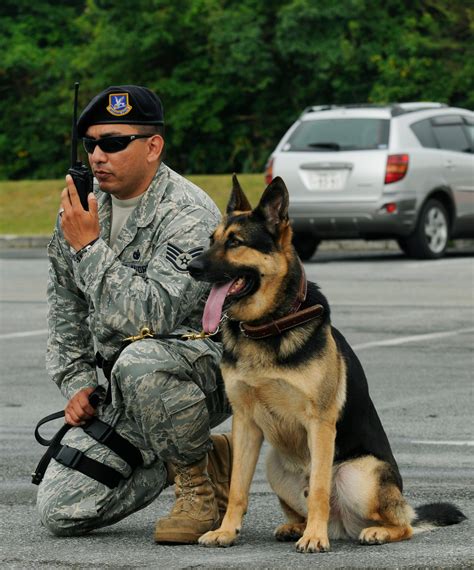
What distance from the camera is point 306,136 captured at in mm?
18969

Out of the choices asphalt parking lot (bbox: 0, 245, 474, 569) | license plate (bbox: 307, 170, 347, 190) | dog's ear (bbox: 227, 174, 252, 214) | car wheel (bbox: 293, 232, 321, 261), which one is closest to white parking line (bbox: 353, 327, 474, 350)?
asphalt parking lot (bbox: 0, 245, 474, 569)

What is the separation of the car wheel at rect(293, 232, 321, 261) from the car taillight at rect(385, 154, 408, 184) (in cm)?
134

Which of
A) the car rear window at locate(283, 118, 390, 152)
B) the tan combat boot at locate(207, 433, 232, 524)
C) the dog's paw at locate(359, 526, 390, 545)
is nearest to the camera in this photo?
the dog's paw at locate(359, 526, 390, 545)

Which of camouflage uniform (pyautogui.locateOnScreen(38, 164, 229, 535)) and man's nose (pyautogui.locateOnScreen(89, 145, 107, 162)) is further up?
man's nose (pyautogui.locateOnScreen(89, 145, 107, 162))

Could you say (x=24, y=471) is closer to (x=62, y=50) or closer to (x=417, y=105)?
(x=417, y=105)

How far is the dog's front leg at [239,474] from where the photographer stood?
5430 mm

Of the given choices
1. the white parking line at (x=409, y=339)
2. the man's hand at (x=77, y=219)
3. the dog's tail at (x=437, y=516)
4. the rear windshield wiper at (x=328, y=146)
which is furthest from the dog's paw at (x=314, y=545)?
the rear windshield wiper at (x=328, y=146)

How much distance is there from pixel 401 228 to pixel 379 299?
4.00 m

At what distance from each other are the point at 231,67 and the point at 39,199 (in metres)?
7.98

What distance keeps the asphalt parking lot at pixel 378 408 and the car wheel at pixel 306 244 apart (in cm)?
83

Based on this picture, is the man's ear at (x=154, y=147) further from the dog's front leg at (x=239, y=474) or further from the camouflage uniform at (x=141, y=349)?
the dog's front leg at (x=239, y=474)

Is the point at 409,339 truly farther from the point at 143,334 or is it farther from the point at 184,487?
the point at 143,334

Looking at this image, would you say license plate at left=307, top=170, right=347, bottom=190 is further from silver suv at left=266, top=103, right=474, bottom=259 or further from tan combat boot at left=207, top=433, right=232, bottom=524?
tan combat boot at left=207, top=433, right=232, bottom=524

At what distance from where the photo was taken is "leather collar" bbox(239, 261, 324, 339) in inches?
212
